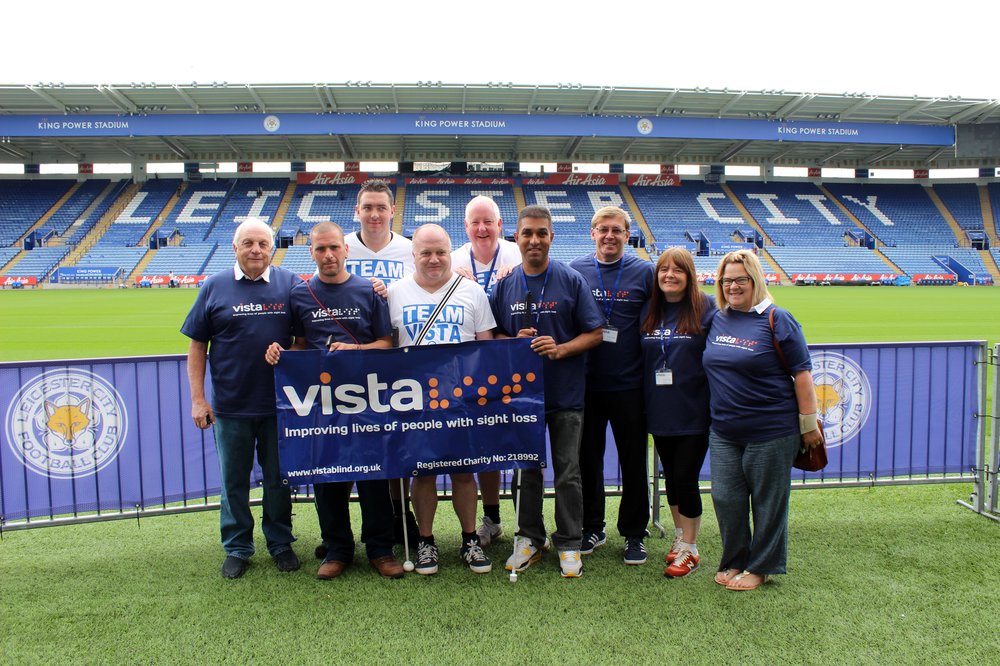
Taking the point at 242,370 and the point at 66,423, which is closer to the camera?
the point at 242,370

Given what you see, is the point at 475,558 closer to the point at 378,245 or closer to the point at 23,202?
the point at 378,245

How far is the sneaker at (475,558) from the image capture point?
11.2 ft

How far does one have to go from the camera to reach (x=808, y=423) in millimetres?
3133

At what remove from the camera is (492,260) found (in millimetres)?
3971

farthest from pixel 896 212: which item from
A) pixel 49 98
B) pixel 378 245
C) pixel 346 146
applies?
pixel 49 98

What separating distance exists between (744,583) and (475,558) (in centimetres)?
143

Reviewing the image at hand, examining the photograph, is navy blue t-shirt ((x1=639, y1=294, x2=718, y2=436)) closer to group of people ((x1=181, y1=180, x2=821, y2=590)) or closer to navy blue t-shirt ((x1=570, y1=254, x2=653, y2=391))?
group of people ((x1=181, y1=180, x2=821, y2=590))

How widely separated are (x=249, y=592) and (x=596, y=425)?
2089mm

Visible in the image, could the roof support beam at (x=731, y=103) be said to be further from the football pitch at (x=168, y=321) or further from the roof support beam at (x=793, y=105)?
the football pitch at (x=168, y=321)

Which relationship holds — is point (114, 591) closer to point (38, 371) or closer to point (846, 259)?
point (38, 371)

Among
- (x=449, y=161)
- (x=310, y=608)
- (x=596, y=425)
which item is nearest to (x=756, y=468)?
(x=596, y=425)

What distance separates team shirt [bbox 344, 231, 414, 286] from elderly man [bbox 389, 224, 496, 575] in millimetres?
626

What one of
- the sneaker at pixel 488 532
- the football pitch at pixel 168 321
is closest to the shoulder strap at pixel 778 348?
the sneaker at pixel 488 532

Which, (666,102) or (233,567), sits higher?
(666,102)
